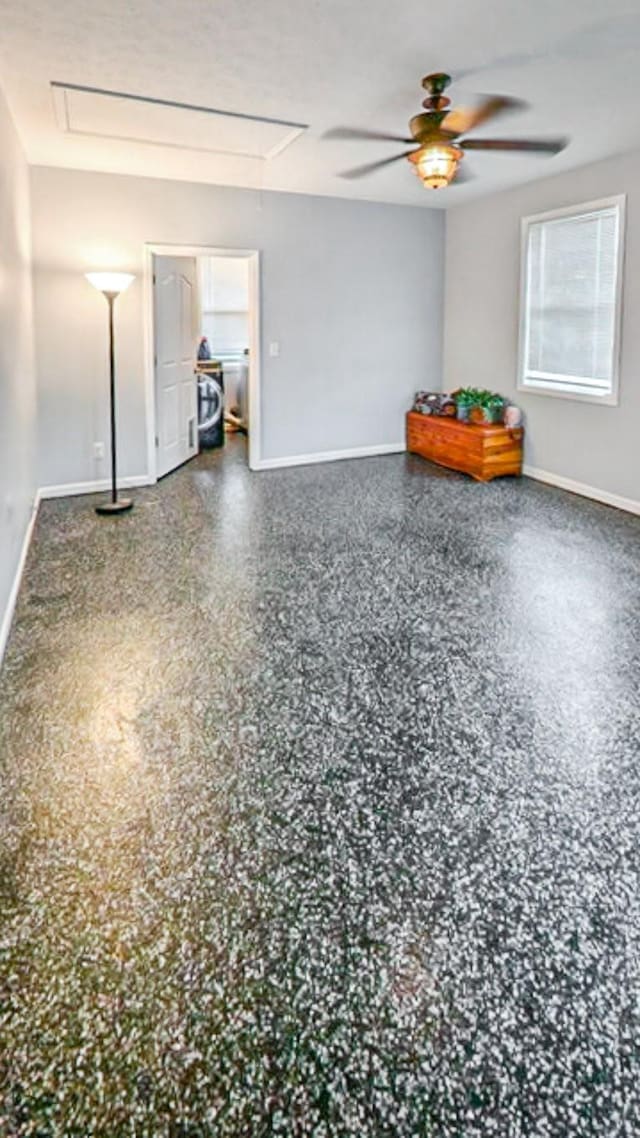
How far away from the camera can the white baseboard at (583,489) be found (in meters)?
5.47

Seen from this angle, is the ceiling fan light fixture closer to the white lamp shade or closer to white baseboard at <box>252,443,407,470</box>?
the white lamp shade

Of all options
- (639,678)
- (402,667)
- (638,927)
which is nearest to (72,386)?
(402,667)

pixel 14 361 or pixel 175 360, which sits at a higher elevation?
pixel 175 360

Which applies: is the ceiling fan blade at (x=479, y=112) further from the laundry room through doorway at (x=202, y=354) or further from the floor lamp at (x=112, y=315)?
the laundry room through doorway at (x=202, y=354)

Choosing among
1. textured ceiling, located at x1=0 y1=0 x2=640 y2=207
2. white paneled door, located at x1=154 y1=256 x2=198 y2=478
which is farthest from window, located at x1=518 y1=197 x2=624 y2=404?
white paneled door, located at x1=154 y1=256 x2=198 y2=478

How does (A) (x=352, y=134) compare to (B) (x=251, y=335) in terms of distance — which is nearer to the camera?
(A) (x=352, y=134)

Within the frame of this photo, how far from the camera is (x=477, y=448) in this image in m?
6.36

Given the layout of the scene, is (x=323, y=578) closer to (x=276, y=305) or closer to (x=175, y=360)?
(x=276, y=305)

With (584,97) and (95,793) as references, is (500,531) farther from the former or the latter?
(95,793)

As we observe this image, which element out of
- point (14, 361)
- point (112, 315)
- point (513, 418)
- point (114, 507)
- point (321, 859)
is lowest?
point (321, 859)

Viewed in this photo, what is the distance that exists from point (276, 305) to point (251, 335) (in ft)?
1.16

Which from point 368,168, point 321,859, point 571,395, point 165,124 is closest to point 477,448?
point 571,395

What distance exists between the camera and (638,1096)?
51.2 inches

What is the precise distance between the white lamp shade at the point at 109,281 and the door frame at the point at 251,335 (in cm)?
83
